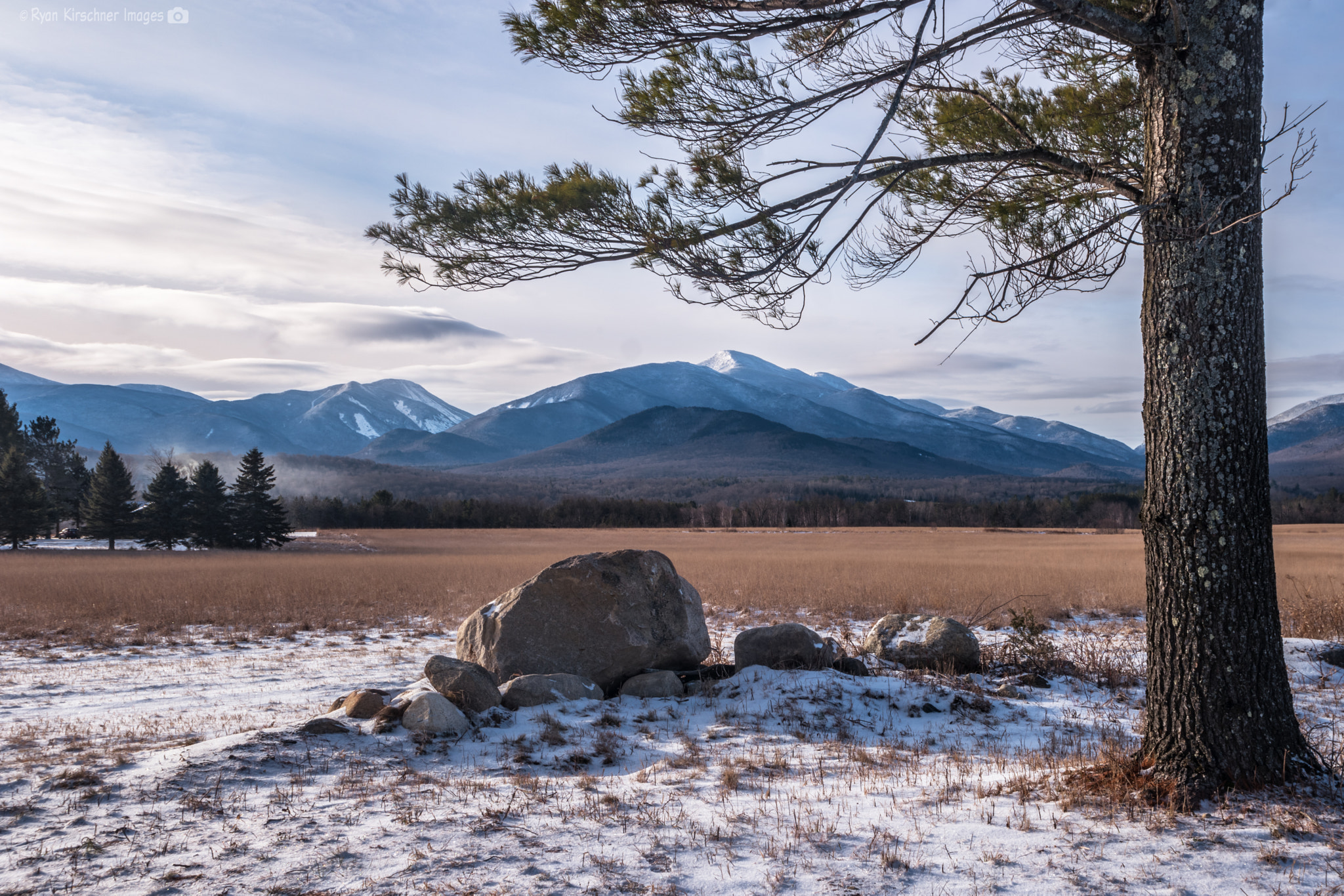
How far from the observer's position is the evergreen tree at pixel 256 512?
5344 centimetres

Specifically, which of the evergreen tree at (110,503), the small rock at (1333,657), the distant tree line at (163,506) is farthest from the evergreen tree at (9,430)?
the small rock at (1333,657)

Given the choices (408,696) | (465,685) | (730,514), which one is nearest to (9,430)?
(408,696)

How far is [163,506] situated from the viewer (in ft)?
172

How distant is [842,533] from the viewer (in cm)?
6962

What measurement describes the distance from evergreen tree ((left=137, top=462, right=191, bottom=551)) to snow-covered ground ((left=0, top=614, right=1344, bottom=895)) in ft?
166

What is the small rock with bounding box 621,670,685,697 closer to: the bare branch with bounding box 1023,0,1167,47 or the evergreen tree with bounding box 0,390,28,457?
the bare branch with bounding box 1023,0,1167,47

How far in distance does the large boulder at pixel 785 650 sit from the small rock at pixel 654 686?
0.98 metres

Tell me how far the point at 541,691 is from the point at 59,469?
6983 cm

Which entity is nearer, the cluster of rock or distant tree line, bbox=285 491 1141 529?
the cluster of rock

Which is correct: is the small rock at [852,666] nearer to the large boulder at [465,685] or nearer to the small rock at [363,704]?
the large boulder at [465,685]

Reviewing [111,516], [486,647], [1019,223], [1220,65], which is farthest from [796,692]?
[111,516]

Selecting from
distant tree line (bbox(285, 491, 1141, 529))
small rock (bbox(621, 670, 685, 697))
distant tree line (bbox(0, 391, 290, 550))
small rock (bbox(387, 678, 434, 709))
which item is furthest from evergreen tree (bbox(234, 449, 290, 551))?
small rock (bbox(621, 670, 685, 697))

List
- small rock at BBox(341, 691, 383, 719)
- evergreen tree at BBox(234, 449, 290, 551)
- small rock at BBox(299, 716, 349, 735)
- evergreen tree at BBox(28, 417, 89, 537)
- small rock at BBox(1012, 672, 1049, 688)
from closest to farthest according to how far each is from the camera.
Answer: small rock at BBox(299, 716, 349, 735) < small rock at BBox(341, 691, 383, 719) < small rock at BBox(1012, 672, 1049, 688) < evergreen tree at BBox(234, 449, 290, 551) < evergreen tree at BBox(28, 417, 89, 537)

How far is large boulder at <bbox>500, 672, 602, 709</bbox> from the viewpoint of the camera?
27.2 feet
